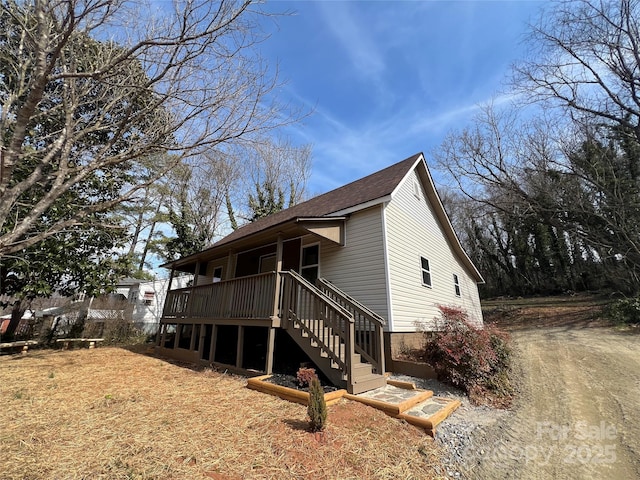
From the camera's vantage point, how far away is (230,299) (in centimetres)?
822

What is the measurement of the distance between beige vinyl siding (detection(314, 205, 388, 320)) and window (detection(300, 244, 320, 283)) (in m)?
0.21

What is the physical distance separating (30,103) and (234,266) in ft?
27.6

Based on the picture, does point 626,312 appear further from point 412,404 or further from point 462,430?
point 412,404

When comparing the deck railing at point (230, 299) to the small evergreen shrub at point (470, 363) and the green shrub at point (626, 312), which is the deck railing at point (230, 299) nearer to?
the small evergreen shrub at point (470, 363)

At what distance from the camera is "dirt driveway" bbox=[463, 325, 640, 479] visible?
372 cm

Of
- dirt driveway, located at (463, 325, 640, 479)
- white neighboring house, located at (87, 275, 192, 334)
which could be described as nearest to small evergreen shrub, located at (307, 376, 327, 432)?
dirt driveway, located at (463, 325, 640, 479)

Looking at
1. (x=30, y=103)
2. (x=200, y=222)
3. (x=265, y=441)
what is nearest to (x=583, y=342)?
(x=265, y=441)

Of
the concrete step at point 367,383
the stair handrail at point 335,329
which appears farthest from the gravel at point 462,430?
the stair handrail at point 335,329

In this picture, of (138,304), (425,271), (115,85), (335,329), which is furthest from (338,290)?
(138,304)

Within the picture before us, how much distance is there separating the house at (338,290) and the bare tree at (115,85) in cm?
304

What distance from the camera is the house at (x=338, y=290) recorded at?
6137 millimetres

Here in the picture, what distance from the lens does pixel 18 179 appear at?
9.14m

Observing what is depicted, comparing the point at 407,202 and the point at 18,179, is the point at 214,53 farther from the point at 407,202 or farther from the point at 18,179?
the point at 18,179

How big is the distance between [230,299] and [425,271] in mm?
6598
